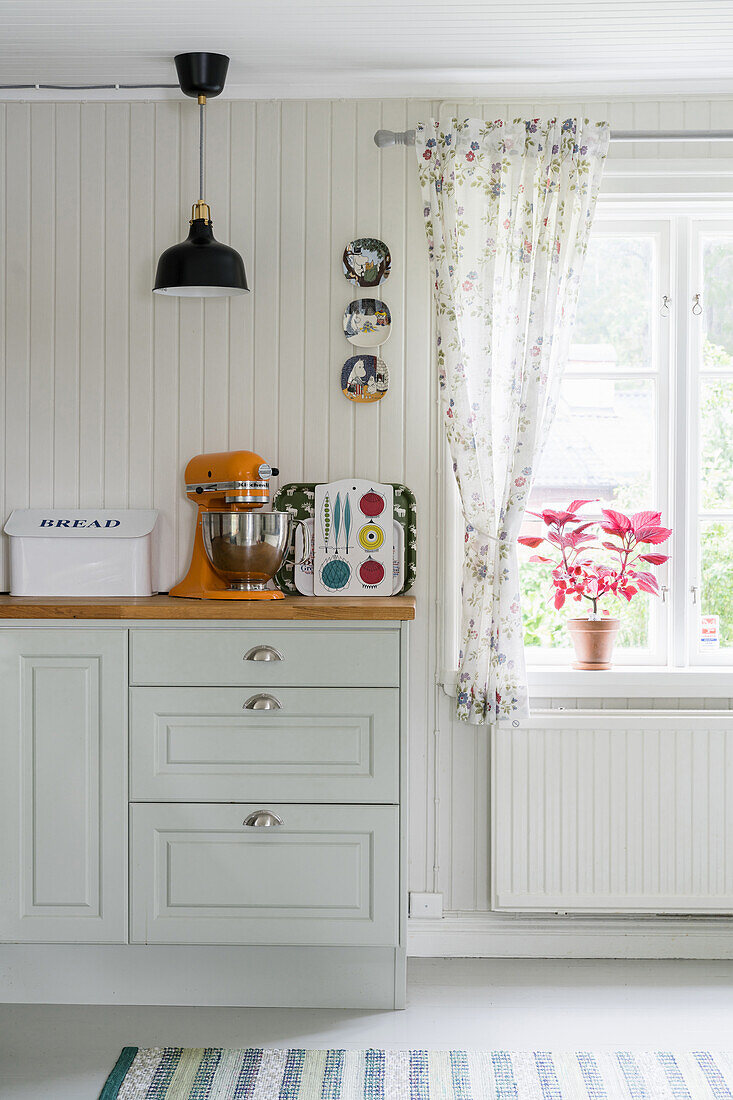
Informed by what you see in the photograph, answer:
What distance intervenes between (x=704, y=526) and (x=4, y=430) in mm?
2109

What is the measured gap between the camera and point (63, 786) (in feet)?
7.66

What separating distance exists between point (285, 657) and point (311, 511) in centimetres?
55

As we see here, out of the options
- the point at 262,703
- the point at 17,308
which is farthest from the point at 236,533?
the point at 17,308

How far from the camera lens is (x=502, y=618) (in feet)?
8.38

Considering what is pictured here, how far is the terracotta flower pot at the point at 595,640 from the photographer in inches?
107

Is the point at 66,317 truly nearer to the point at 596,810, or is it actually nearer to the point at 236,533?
the point at 236,533

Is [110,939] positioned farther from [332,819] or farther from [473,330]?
[473,330]

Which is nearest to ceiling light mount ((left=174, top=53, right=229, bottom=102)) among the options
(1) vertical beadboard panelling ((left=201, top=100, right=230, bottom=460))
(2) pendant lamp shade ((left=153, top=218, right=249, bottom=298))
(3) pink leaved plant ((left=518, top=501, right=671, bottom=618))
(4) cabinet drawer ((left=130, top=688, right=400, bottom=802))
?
(1) vertical beadboard panelling ((left=201, top=100, right=230, bottom=460))

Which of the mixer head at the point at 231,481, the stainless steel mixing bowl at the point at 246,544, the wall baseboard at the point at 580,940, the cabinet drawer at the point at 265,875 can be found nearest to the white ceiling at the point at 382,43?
the mixer head at the point at 231,481

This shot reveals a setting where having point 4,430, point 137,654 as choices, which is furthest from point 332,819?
point 4,430

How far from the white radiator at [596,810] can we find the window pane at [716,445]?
26.3 inches

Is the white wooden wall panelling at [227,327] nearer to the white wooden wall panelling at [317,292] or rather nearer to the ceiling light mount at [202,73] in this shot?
the white wooden wall panelling at [317,292]

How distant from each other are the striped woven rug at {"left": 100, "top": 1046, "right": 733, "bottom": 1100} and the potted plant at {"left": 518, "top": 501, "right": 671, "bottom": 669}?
3.41 feet

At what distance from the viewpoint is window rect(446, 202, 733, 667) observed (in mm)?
2783
